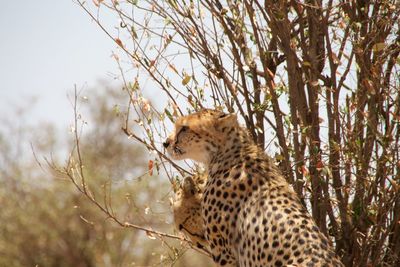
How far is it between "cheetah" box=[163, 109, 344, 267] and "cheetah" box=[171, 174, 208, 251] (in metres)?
0.12

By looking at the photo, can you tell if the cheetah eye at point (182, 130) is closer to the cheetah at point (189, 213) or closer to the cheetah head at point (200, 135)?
the cheetah head at point (200, 135)

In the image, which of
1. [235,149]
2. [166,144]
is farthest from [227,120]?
[166,144]

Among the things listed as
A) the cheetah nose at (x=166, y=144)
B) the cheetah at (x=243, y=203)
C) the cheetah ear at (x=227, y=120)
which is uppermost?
the cheetah ear at (x=227, y=120)

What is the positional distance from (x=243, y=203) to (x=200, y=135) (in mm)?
375

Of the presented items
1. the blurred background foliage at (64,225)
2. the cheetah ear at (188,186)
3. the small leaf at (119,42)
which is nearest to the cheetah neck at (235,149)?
the cheetah ear at (188,186)

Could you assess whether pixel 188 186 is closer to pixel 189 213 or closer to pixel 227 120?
pixel 189 213

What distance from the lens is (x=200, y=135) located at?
141 inches

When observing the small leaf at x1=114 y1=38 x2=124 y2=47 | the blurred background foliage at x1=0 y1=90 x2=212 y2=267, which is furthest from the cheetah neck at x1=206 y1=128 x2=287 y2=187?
the blurred background foliage at x1=0 y1=90 x2=212 y2=267

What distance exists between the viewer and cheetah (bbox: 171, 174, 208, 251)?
362 centimetres

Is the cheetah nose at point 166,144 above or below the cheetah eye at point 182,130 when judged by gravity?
below

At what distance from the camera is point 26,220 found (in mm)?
10219

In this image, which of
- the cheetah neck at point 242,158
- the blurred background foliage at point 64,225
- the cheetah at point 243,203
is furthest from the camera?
the blurred background foliage at point 64,225

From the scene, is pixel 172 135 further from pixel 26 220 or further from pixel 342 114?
pixel 26 220

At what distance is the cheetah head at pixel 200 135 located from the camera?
3561 millimetres
